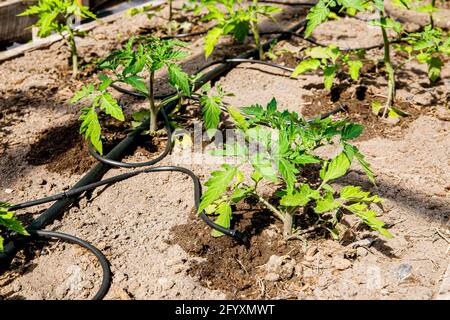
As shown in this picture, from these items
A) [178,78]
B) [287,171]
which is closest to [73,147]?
[178,78]

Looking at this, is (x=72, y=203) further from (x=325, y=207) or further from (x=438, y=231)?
(x=438, y=231)

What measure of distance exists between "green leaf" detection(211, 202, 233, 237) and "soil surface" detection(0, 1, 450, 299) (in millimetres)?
38

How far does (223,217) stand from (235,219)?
0.15 m

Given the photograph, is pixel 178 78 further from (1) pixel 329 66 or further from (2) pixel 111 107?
(1) pixel 329 66

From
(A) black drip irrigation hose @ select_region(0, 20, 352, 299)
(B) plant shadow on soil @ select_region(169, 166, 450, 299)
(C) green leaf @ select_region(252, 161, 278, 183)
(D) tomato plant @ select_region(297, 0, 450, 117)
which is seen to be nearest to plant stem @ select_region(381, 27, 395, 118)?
(D) tomato plant @ select_region(297, 0, 450, 117)

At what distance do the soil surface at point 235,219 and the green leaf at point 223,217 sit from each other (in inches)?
1.5

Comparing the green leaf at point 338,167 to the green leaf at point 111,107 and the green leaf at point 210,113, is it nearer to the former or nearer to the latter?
the green leaf at point 210,113

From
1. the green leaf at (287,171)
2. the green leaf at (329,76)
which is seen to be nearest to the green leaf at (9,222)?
the green leaf at (287,171)

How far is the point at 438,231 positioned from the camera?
2.22 metres

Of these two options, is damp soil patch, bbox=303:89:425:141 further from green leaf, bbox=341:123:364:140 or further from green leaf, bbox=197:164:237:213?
green leaf, bbox=197:164:237:213

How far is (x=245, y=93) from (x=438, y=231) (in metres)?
1.66

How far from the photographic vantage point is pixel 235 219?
7.64ft

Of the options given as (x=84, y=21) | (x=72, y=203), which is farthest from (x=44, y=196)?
(x=84, y=21)

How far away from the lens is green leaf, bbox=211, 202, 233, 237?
2.18 metres
